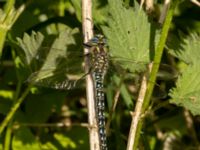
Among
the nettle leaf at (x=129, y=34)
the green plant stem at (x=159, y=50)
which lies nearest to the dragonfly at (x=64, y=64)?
the nettle leaf at (x=129, y=34)

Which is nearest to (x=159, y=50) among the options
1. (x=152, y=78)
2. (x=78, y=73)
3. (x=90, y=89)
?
(x=152, y=78)

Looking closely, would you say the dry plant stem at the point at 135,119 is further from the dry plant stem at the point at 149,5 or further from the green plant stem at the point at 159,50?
the dry plant stem at the point at 149,5

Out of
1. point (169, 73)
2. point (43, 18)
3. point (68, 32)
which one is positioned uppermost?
point (43, 18)

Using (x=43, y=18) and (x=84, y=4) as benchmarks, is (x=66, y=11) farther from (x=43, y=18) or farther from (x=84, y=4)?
(x=84, y=4)

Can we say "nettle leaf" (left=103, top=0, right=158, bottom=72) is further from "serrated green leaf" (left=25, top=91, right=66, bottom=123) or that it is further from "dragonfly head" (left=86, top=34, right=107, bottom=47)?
"serrated green leaf" (left=25, top=91, right=66, bottom=123)

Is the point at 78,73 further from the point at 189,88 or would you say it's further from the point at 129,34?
the point at 189,88

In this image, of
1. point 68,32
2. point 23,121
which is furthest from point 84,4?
point 23,121
